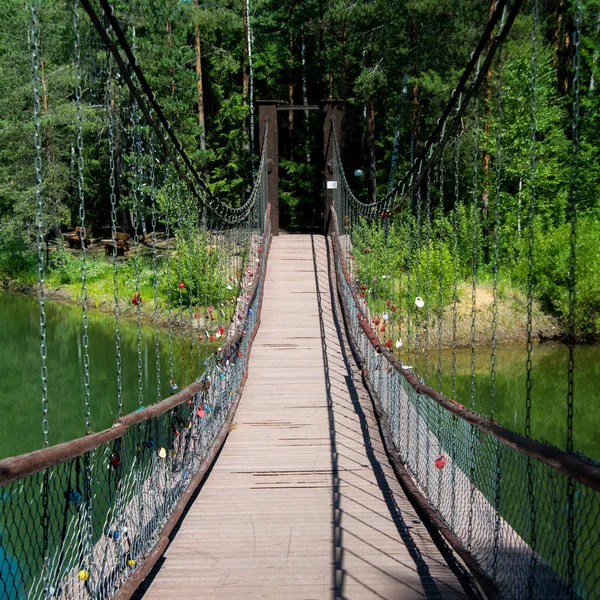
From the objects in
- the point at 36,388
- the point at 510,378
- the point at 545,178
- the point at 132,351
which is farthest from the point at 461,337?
the point at 36,388

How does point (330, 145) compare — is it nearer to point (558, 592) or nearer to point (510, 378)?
point (510, 378)

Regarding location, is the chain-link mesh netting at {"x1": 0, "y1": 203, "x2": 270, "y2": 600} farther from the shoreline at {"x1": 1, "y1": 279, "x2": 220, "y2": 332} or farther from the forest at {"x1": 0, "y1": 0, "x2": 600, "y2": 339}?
the shoreline at {"x1": 1, "y1": 279, "x2": 220, "y2": 332}

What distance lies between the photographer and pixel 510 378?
10.3 metres

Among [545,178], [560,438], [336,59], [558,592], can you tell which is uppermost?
[336,59]

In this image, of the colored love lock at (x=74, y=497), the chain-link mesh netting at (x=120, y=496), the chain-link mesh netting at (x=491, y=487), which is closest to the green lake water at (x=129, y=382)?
the chain-link mesh netting at (x=120, y=496)

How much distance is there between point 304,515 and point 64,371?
851 centimetres

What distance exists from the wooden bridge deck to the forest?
19.4 ft

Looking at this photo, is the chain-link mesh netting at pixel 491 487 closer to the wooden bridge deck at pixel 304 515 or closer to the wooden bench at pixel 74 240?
the wooden bridge deck at pixel 304 515

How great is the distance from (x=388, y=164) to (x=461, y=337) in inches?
306

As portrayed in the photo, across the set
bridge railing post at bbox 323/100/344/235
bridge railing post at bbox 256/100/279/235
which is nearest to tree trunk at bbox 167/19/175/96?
bridge railing post at bbox 256/100/279/235

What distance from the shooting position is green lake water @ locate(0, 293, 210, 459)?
812 centimetres

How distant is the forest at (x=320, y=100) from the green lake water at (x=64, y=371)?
6.19ft

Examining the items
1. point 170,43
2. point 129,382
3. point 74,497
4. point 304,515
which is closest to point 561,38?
point 170,43

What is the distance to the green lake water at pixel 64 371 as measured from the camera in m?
8.12
